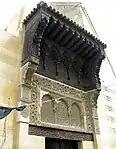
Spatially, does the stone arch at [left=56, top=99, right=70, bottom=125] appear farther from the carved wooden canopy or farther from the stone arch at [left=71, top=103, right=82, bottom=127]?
the carved wooden canopy

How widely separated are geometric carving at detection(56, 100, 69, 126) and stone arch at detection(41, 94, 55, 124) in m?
0.12

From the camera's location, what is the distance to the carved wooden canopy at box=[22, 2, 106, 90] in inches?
119

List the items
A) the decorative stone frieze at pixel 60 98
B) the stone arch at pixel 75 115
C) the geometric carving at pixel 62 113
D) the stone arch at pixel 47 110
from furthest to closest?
the stone arch at pixel 75 115
the geometric carving at pixel 62 113
the stone arch at pixel 47 110
the decorative stone frieze at pixel 60 98

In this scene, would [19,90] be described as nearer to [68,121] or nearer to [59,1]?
[68,121]

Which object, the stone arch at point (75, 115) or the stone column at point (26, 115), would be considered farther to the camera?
the stone arch at point (75, 115)

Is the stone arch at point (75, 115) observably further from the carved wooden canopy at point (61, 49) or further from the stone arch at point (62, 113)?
the carved wooden canopy at point (61, 49)

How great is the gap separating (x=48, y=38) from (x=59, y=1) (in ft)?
6.06

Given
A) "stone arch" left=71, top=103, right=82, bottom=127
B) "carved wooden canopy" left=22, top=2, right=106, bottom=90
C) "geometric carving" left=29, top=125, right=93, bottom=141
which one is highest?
"carved wooden canopy" left=22, top=2, right=106, bottom=90

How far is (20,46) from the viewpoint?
325 centimetres

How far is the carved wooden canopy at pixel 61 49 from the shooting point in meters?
3.01

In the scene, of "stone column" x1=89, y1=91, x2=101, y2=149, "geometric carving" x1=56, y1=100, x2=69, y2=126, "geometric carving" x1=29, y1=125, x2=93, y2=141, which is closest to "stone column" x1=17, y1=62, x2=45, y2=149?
"geometric carving" x1=29, y1=125, x2=93, y2=141

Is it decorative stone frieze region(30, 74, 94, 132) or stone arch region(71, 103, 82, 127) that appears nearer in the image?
decorative stone frieze region(30, 74, 94, 132)

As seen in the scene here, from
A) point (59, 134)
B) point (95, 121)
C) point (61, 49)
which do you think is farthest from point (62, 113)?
point (61, 49)

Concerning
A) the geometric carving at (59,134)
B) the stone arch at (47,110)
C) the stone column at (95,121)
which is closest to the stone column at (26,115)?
the geometric carving at (59,134)
